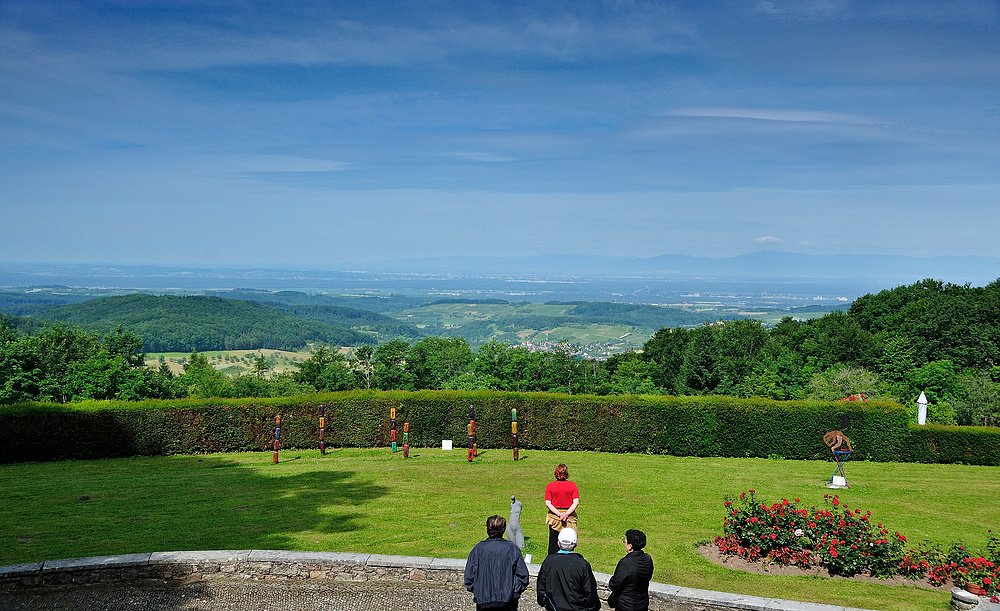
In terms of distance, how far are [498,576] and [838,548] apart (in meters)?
6.63

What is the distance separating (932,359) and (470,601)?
1934 inches

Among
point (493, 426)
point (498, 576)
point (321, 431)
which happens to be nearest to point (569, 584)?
point (498, 576)

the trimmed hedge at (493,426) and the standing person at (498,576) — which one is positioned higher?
the standing person at (498,576)

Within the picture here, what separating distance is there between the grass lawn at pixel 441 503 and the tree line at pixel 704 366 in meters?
15.4

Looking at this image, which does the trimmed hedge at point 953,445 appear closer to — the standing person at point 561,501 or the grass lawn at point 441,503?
the grass lawn at point 441,503

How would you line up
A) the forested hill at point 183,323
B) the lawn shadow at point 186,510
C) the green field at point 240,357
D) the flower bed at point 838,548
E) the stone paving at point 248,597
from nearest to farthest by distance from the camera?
the stone paving at point 248,597 < the flower bed at point 838,548 < the lawn shadow at point 186,510 < the green field at point 240,357 < the forested hill at point 183,323

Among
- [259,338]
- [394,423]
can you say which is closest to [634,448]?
[394,423]

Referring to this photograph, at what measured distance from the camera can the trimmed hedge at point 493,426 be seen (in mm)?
23203

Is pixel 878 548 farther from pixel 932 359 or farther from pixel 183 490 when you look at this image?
pixel 932 359

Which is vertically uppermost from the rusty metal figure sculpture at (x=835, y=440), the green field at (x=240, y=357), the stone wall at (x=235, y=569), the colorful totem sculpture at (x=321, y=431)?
the rusty metal figure sculpture at (x=835, y=440)

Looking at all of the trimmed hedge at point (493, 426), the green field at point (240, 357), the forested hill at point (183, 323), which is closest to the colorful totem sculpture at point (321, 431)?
the trimmed hedge at point (493, 426)

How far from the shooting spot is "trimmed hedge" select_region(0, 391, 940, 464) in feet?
76.1

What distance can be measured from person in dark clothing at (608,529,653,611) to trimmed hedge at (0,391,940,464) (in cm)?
1816

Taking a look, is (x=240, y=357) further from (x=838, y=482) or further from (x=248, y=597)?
(x=248, y=597)
